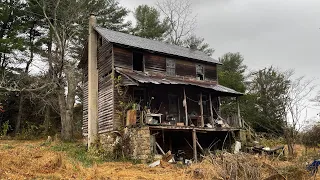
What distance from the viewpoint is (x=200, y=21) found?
3478cm

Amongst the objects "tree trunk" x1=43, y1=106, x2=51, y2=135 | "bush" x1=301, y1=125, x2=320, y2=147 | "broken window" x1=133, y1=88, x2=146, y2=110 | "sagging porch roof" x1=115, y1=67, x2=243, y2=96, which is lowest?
"bush" x1=301, y1=125, x2=320, y2=147

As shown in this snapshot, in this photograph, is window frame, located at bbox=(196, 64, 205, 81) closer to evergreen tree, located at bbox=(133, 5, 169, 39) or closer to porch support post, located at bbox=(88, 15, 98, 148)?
porch support post, located at bbox=(88, 15, 98, 148)

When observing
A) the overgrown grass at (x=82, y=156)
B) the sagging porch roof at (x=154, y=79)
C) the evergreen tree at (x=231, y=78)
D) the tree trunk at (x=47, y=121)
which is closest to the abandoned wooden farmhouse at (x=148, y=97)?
the sagging porch roof at (x=154, y=79)

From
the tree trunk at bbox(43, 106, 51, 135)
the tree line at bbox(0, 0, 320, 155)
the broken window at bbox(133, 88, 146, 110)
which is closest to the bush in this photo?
the tree line at bbox(0, 0, 320, 155)

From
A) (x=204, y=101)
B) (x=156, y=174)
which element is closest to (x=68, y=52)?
(x=204, y=101)

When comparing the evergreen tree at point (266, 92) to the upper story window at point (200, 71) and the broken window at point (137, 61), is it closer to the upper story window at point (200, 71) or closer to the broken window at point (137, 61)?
the upper story window at point (200, 71)

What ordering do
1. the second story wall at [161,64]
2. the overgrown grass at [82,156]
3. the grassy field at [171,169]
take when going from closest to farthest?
the grassy field at [171,169] < the overgrown grass at [82,156] < the second story wall at [161,64]

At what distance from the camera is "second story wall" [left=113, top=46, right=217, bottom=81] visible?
1870cm

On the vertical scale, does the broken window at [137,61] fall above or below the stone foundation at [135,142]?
above

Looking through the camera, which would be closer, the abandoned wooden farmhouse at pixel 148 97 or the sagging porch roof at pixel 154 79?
the sagging porch roof at pixel 154 79

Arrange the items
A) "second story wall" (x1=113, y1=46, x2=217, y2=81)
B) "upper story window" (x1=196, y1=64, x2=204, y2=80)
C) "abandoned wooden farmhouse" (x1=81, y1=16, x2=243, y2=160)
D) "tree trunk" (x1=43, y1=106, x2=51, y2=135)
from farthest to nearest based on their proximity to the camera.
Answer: "tree trunk" (x1=43, y1=106, x2=51, y2=135) → "upper story window" (x1=196, y1=64, x2=204, y2=80) → "second story wall" (x1=113, y1=46, x2=217, y2=81) → "abandoned wooden farmhouse" (x1=81, y1=16, x2=243, y2=160)

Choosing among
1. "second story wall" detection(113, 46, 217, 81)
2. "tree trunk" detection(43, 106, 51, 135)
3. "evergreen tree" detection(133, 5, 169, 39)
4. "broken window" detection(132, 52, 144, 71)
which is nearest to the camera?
"second story wall" detection(113, 46, 217, 81)

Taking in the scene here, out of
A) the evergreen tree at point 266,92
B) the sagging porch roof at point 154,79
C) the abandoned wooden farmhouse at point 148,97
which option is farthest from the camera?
the evergreen tree at point 266,92

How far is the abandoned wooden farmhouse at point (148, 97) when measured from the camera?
17125 millimetres
